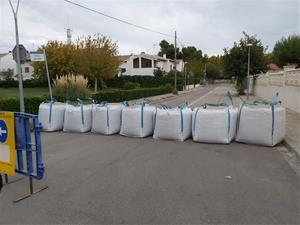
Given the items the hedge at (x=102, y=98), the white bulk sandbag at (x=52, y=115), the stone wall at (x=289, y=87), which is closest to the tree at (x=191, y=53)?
the hedge at (x=102, y=98)

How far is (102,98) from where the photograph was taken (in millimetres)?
22062

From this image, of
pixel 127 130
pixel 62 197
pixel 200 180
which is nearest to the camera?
pixel 62 197

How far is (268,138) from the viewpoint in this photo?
778 centimetres

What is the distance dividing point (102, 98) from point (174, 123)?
14310 mm

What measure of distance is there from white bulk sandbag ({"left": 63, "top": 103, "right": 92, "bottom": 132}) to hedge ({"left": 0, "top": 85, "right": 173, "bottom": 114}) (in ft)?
11.0

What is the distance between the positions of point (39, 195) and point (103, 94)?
18.0 metres

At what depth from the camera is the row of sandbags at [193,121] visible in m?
7.82

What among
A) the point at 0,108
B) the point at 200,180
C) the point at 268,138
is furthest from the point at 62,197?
the point at 0,108

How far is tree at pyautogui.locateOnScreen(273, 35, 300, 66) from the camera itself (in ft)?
124

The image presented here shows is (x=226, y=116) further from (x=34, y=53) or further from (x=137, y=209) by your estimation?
(x=34, y=53)

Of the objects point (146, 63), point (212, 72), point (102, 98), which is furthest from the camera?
point (212, 72)

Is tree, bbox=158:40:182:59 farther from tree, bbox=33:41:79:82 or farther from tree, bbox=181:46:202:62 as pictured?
tree, bbox=33:41:79:82

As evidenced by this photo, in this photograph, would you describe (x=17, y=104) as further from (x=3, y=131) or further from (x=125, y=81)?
(x=125, y=81)

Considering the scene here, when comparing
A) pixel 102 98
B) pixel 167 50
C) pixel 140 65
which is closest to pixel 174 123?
pixel 102 98
